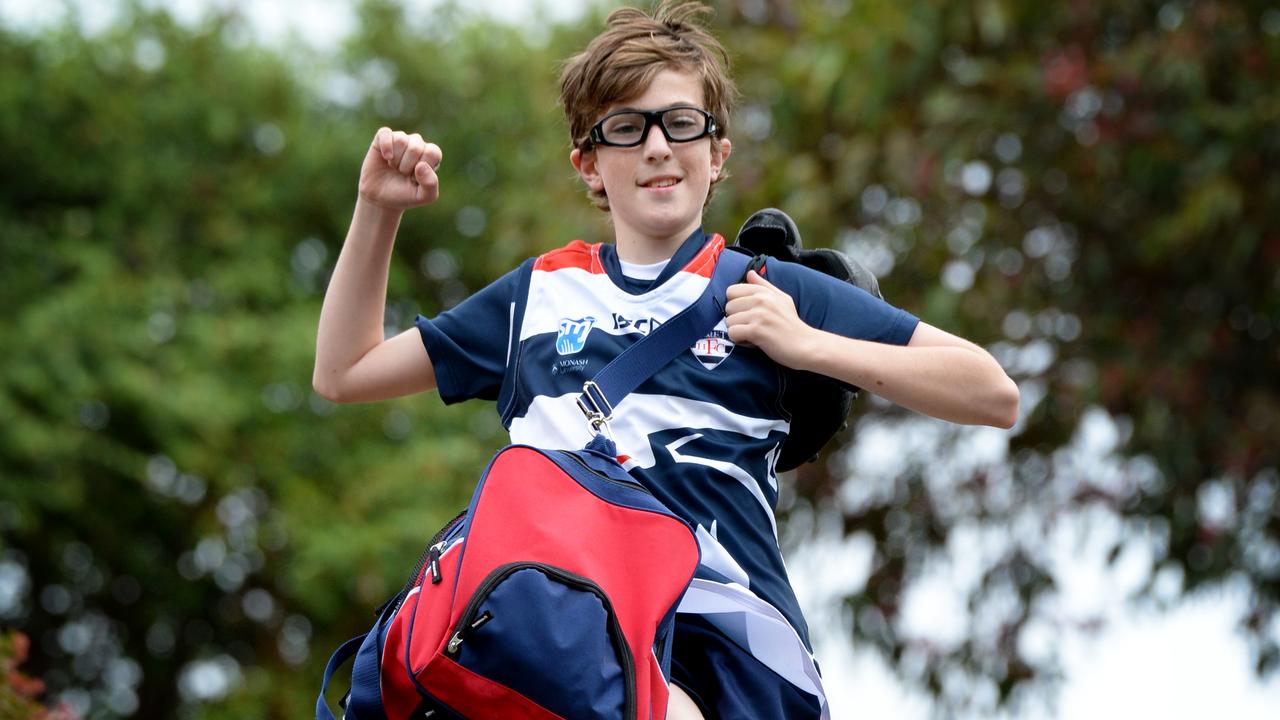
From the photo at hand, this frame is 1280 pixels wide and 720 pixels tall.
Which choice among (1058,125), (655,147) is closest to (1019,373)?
(1058,125)

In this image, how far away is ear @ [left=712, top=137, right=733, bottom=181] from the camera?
269cm

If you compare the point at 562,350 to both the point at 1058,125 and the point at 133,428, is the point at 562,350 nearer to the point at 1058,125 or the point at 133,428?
the point at 1058,125

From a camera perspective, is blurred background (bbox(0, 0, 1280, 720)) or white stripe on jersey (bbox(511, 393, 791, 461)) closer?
white stripe on jersey (bbox(511, 393, 791, 461))

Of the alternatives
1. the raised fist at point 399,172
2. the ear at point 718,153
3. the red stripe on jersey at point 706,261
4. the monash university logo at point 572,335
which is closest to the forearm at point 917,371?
the red stripe on jersey at point 706,261

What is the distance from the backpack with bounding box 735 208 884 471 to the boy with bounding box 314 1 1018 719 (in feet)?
0.19

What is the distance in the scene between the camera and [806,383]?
253cm

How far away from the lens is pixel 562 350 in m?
2.49

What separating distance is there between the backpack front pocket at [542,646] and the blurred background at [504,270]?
6.74 feet

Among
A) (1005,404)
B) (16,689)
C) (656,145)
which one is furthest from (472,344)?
(16,689)

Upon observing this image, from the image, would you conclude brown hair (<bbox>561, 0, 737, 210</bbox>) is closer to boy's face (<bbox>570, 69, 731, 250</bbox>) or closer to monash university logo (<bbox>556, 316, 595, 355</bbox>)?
boy's face (<bbox>570, 69, 731, 250</bbox>)

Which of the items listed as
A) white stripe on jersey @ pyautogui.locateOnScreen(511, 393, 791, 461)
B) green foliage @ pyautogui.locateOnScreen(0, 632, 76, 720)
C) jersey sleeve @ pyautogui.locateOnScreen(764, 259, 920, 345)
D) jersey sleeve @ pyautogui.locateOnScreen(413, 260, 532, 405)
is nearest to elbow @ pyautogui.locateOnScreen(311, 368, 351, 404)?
jersey sleeve @ pyautogui.locateOnScreen(413, 260, 532, 405)

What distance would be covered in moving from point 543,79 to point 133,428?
473 cm

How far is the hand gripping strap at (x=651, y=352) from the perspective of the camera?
237 cm

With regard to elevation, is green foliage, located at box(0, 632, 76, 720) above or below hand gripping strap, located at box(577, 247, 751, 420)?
below
